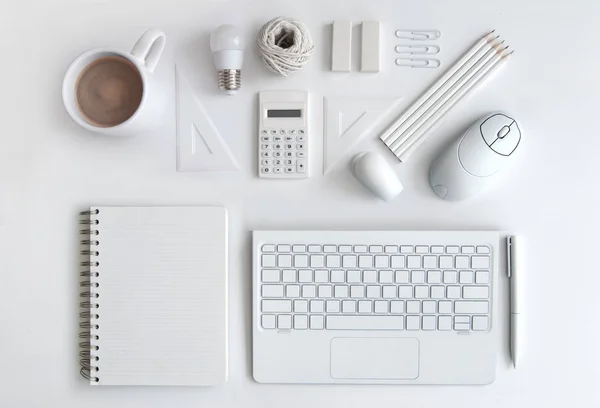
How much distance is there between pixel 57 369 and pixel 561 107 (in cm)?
98

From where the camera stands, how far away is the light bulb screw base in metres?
0.78

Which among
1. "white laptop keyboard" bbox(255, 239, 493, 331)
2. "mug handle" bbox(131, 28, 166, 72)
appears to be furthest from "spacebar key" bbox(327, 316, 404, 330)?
"mug handle" bbox(131, 28, 166, 72)

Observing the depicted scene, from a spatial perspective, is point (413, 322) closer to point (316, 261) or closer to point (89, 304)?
point (316, 261)

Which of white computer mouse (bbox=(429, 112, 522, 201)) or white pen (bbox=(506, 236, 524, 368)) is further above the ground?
white computer mouse (bbox=(429, 112, 522, 201))

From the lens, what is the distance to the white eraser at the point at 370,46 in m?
0.80

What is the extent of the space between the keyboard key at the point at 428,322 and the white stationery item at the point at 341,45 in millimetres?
438

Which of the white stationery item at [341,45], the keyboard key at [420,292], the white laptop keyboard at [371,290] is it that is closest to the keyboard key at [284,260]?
the white laptop keyboard at [371,290]

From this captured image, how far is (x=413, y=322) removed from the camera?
2.67 feet

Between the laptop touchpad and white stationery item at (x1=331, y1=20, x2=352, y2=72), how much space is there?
1.51 ft

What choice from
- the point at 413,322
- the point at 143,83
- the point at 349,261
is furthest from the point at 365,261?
the point at 143,83

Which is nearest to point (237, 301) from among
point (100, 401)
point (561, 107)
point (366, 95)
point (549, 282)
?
point (100, 401)

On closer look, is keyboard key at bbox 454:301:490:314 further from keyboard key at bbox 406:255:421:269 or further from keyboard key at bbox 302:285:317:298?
keyboard key at bbox 302:285:317:298

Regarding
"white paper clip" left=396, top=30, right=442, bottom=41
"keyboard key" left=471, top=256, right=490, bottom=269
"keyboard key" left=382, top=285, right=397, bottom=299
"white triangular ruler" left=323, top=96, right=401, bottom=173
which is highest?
"white paper clip" left=396, top=30, right=442, bottom=41

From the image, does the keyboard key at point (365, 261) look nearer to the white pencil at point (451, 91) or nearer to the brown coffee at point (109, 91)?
the white pencil at point (451, 91)
